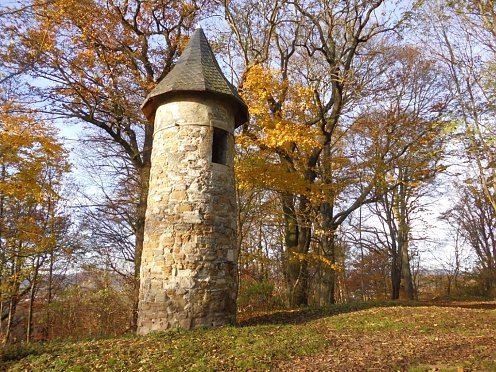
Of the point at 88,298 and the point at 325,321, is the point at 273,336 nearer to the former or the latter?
the point at 325,321

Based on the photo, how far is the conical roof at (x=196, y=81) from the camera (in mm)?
8273

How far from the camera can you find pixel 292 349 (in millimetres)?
5891

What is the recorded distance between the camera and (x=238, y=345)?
6172mm

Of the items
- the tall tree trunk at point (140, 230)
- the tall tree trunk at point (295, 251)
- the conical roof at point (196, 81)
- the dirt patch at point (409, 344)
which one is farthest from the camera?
the tall tree trunk at point (295, 251)

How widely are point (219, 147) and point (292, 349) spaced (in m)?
4.80

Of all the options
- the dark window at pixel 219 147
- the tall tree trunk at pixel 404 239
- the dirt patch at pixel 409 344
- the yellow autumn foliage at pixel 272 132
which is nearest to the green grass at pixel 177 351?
the dirt patch at pixel 409 344

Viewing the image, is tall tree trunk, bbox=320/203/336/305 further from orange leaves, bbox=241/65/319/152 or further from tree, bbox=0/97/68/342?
tree, bbox=0/97/68/342

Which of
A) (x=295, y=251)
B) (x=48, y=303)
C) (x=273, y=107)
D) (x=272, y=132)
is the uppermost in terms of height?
(x=273, y=107)

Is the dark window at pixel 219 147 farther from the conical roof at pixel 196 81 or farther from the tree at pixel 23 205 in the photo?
the tree at pixel 23 205

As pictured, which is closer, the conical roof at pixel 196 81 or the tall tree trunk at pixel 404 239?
the conical roof at pixel 196 81

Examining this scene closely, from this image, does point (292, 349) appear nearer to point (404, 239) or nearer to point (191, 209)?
point (191, 209)

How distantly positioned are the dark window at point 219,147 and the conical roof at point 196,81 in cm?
84

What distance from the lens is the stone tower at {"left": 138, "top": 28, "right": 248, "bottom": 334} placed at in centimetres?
745

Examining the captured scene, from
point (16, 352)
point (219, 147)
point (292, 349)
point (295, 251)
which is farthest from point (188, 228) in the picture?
point (295, 251)
